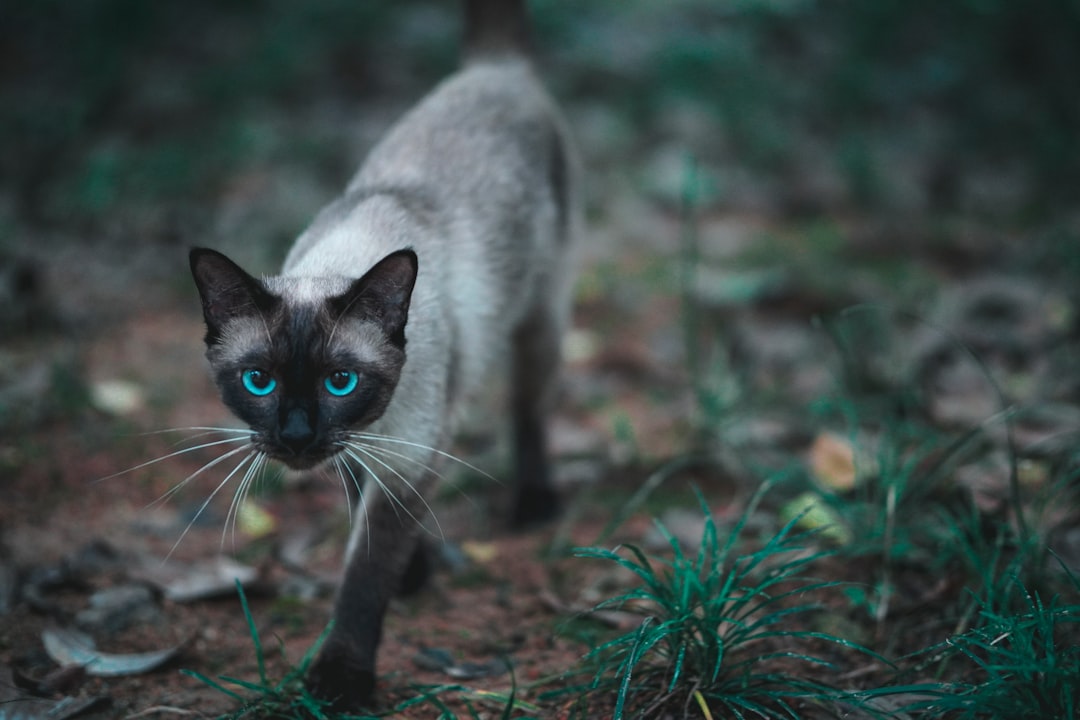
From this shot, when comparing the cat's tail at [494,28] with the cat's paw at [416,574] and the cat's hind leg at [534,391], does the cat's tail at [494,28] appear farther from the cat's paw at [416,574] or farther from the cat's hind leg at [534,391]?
the cat's paw at [416,574]

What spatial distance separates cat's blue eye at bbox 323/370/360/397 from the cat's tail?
2016 millimetres

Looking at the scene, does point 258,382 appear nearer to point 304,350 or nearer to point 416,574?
point 304,350

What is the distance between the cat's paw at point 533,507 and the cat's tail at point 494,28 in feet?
6.09

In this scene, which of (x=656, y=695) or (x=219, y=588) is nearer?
(x=656, y=695)

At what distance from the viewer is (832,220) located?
6125mm

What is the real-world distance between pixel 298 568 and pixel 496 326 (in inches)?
Result: 43.1

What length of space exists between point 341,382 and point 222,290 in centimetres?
40

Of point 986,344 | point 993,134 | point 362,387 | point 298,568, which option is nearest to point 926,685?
point 362,387

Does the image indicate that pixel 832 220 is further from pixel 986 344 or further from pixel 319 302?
pixel 319 302

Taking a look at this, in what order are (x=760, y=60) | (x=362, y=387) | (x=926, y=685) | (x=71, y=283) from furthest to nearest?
(x=760, y=60)
(x=71, y=283)
(x=362, y=387)
(x=926, y=685)

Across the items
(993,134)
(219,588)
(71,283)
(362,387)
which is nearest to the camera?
(362,387)

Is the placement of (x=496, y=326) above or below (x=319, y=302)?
below

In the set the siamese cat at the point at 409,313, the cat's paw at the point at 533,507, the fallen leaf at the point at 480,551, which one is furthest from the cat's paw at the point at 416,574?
the cat's paw at the point at 533,507

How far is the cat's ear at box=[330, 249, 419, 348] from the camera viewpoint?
2.29 m
